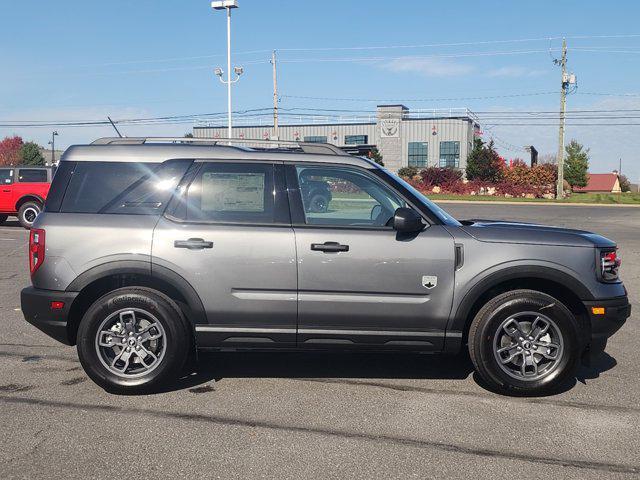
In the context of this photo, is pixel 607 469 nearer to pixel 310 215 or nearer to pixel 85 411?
pixel 310 215

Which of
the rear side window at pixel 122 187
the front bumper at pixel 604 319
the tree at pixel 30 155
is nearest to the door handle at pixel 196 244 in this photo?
the rear side window at pixel 122 187

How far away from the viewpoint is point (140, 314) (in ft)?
15.5

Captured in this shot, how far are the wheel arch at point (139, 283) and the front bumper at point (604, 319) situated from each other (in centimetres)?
297

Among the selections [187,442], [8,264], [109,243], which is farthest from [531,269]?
[8,264]

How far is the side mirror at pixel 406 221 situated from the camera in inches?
179

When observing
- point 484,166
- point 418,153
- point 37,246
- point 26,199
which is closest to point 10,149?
point 418,153

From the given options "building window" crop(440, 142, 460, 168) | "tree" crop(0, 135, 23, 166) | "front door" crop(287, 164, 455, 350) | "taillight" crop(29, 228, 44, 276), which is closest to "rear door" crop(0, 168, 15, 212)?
"taillight" crop(29, 228, 44, 276)

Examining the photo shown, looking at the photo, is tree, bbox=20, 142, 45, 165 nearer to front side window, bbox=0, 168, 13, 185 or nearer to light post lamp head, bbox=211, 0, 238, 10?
light post lamp head, bbox=211, 0, 238, 10

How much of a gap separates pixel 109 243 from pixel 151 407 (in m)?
1.27

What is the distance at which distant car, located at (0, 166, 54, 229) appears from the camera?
18.3 m

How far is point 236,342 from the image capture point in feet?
15.5

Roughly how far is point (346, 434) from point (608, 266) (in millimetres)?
2467

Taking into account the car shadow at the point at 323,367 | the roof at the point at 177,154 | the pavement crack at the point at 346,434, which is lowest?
the pavement crack at the point at 346,434

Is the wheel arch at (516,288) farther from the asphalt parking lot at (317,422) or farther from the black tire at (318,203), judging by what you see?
the black tire at (318,203)
